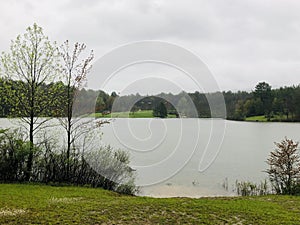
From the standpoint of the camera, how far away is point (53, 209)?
21.1 feet

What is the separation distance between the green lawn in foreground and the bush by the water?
2.59m

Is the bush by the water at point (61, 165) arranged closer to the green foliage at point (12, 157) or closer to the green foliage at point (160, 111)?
the green foliage at point (12, 157)

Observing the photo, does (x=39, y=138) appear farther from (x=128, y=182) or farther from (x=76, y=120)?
(x=128, y=182)

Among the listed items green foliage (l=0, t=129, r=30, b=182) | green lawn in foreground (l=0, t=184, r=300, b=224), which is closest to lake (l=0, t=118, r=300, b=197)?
green foliage (l=0, t=129, r=30, b=182)

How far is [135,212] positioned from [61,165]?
5302mm

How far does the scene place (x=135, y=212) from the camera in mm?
6438

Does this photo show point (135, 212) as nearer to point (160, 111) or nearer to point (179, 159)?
point (160, 111)

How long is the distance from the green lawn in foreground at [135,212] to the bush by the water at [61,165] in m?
2.59

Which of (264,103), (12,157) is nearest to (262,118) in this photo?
(264,103)

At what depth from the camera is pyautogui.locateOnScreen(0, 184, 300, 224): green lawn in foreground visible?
5.80 m

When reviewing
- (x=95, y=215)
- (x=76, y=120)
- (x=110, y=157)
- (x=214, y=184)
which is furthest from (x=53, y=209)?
(x=214, y=184)

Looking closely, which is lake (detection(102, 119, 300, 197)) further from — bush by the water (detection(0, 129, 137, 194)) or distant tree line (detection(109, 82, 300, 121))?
distant tree line (detection(109, 82, 300, 121))

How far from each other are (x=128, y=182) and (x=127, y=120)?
2897 millimetres

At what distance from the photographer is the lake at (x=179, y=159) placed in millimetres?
13422
